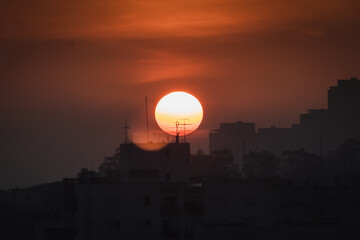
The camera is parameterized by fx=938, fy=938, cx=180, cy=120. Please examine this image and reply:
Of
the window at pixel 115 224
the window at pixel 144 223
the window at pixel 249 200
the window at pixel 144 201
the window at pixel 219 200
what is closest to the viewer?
the window at pixel 144 223

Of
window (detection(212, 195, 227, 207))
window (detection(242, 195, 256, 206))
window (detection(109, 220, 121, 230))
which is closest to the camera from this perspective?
window (detection(109, 220, 121, 230))

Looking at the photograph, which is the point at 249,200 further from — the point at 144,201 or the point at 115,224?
the point at 115,224

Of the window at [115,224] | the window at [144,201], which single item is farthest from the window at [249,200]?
the window at [115,224]

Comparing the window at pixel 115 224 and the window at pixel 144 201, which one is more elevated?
the window at pixel 144 201

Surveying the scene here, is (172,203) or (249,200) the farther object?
(249,200)

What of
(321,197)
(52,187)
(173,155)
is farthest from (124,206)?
(52,187)

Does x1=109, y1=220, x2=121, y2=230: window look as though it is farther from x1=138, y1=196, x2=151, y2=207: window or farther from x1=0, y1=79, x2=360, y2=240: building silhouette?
x1=138, y1=196, x2=151, y2=207: window

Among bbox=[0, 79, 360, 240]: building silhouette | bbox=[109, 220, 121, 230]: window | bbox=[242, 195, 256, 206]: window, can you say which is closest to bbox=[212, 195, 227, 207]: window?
bbox=[0, 79, 360, 240]: building silhouette

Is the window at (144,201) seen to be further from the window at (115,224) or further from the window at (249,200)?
the window at (249,200)

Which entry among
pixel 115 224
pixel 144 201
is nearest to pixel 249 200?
pixel 144 201

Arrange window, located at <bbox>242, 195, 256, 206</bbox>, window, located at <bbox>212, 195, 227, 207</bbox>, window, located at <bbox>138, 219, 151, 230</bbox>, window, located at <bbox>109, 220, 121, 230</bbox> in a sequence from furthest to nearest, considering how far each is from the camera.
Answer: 1. window, located at <bbox>242, 195, 256, 206</bbox>
2. window, located at <bbox>212, 195, 227, 207</bbox>
3. window, located at <bbox>109, 220, 121, 230</bbox>
4. window, located at <bbox>138, 219, 151, 230</bbox>

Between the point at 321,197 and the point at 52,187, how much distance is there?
44.6 m

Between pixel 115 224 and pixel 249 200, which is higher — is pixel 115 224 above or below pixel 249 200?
below

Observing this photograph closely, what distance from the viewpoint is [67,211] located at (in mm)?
71062
